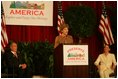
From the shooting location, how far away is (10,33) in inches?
322

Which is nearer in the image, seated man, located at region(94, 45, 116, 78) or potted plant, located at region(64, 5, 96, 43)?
seated man, located at region(94, 45, 116, 78)

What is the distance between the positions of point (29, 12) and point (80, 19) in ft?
4.07

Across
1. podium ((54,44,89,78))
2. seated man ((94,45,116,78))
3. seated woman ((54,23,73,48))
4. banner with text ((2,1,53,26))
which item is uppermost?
banner with text ((2,1,53,26))

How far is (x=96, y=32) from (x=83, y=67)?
4.39m

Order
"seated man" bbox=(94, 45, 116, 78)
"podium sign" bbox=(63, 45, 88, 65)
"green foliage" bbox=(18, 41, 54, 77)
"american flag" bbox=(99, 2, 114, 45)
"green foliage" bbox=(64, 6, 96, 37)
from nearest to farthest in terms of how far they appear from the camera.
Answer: "podium sign" bbox=(63, 45, 88, 65), "seated man" bbox=(94, 45, 116, 78), "green foliage" bbox=(18, 41, 54, 77), "green foliage" bbox=(64, 6, 96, 37), "american flag" bbox=(99, 2, 114, 45)

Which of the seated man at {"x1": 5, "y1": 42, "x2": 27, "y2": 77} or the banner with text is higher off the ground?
the banner with text

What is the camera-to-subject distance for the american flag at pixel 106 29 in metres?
8.17

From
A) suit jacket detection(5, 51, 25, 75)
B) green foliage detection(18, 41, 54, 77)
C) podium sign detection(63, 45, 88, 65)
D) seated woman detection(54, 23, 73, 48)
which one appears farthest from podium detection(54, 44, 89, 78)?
green foliage detection(18, 41, 54, 77)

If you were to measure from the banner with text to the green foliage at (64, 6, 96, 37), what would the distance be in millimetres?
499

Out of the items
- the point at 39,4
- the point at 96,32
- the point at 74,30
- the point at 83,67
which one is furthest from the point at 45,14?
the point at 83,67

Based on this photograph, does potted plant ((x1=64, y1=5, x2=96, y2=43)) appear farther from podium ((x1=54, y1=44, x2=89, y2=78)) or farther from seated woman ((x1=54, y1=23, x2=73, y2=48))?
podium ((x1=54, y1=44, x2=89, y2=78))

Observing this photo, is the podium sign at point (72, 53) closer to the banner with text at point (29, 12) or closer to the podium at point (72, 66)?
the podium at point (72, 66)

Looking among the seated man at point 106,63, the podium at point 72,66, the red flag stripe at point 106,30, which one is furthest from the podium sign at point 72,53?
the red flag stripe at point 106,30

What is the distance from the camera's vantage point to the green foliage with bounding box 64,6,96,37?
8062mm
